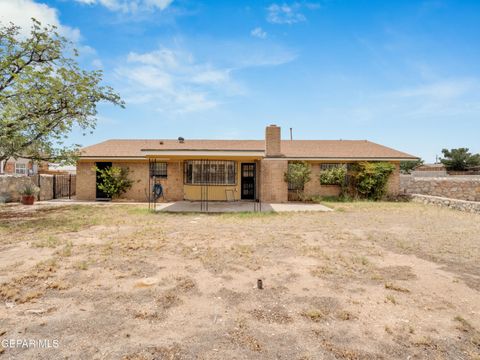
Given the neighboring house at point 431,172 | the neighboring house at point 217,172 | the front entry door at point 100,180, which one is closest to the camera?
the neighboring house at point 217,172

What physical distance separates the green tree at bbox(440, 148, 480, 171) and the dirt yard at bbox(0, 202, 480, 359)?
135 ft

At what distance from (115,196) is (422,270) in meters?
15.4

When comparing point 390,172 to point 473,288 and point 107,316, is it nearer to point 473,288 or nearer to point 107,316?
point 473,288

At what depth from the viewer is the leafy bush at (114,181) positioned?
15.3 metres

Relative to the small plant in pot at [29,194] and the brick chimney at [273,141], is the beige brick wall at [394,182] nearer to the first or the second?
the brick chimney at [273,141]

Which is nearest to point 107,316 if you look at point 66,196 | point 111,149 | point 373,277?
point 373,277

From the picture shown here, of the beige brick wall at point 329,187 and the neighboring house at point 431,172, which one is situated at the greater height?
the neighboring house at point 431,172

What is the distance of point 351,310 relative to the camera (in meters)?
3.33

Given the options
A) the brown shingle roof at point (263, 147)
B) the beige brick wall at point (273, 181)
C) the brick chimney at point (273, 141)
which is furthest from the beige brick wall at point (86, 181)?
the brick chimney at point (273, 141)

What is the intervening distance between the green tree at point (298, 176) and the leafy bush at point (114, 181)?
958 centimetres

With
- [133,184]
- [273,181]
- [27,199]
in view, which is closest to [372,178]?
[273,181]

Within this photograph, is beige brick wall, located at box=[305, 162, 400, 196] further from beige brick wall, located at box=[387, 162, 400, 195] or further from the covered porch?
the covered porch

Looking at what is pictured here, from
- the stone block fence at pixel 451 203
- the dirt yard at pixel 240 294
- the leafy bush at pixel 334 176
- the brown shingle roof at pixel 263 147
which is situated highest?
the brown shingle roof at pixel 263 147

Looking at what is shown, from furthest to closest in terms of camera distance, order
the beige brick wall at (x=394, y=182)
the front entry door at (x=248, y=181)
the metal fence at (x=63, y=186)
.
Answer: the metal fence at (x=63, y=186) < the beige brick wall at (x=394, y=182) < the front entry door at (x=248, y=181)
